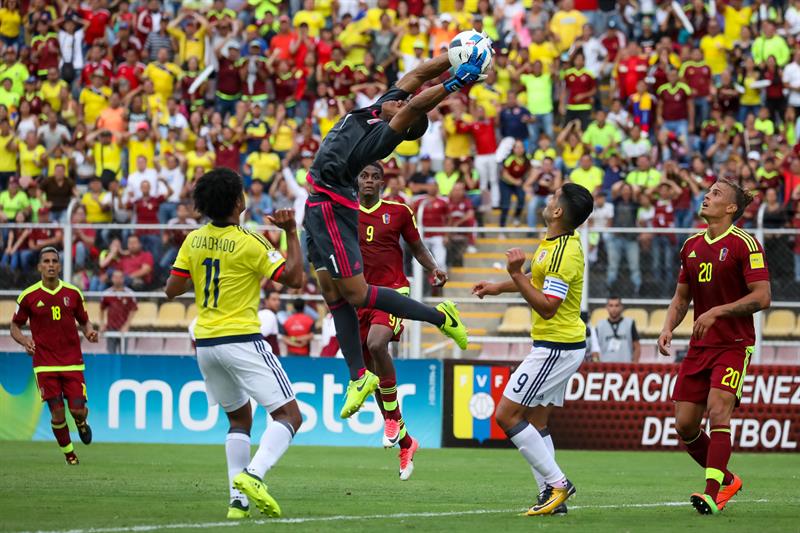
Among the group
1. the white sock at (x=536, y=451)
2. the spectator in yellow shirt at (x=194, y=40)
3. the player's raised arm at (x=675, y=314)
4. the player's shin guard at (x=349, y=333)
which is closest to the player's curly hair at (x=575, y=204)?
the player's raised arm at (x=675, y=314)

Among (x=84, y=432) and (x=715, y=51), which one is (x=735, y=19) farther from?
(x=84, y=432)

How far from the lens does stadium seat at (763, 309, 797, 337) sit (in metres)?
19.1

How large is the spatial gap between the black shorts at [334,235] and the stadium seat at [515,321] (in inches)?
360

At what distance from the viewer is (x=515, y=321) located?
788 inches

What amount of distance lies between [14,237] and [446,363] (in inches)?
291

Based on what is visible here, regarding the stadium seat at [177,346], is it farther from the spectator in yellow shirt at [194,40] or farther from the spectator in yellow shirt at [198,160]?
the spectator in yellow shirt at [194,40]

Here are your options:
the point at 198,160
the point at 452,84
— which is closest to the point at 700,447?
the point at 452,84

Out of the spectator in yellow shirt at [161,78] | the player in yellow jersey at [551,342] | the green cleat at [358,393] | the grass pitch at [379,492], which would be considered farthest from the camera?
the spectator in yellow shirt at [161,78]

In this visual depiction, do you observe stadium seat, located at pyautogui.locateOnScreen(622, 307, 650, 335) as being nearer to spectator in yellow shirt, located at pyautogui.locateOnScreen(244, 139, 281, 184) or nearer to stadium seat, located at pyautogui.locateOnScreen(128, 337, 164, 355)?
stadium seat, located at pyautogui.locateOnScreen(128, 337, 164, 355)

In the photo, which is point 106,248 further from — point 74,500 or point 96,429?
point 74,500

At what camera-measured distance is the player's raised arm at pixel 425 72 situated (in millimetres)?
10477

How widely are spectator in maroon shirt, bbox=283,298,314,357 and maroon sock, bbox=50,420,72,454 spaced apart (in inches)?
213

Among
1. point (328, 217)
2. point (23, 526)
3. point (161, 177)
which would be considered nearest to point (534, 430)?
point (328, 217)

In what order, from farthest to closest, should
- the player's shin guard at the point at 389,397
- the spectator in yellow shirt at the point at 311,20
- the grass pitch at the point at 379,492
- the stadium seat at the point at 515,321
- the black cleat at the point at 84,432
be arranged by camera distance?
the spectator in yellow shirt at the point at 311,20 → the stadium seat at the point at 515,321 → the black cleat at the point at 84,432 → the player's shin guard at the point at 389,397 → the grass pitch at the point at 379,492
